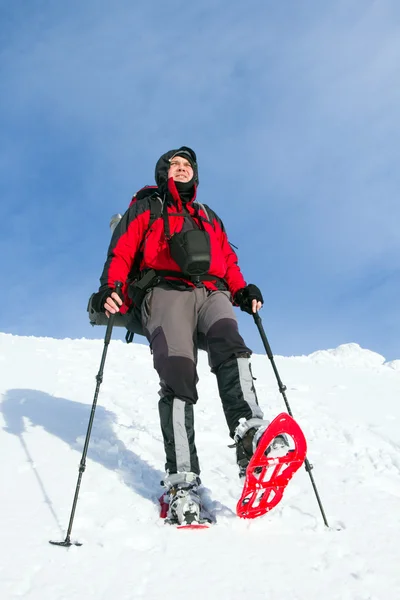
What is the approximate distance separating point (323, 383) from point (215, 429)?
156 inches

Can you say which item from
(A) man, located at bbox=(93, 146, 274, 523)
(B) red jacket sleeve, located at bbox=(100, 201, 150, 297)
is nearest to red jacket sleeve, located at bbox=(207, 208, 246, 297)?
(A) man, located at bbox=(93, 146, 274, 523)

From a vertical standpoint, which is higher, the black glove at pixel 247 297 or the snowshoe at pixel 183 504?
the black glove at pixel 247 297

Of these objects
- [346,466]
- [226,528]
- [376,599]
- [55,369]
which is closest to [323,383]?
[346,466]

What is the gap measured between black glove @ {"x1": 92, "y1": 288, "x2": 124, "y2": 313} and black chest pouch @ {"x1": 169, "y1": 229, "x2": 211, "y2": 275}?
24.5 inches

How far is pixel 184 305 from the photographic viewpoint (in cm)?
417

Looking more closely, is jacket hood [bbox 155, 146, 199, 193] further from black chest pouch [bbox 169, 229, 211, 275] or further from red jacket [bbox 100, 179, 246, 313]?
black chest pouch [bbox 169, 229, 211, 275]

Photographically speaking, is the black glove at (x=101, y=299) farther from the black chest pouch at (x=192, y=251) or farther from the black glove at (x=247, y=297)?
A: the black glove at (x=247, y=297)

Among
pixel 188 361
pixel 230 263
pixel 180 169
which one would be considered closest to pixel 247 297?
pixel 230 263

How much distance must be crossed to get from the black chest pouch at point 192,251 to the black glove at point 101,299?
62cm

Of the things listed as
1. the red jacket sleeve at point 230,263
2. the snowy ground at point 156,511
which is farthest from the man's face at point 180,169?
the snowy ground at point 156,511

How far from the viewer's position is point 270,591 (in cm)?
236

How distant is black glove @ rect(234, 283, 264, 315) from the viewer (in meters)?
4.45

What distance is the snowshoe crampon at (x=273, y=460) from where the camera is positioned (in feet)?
10.2

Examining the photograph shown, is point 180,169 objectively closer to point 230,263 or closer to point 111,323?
point 230,263
